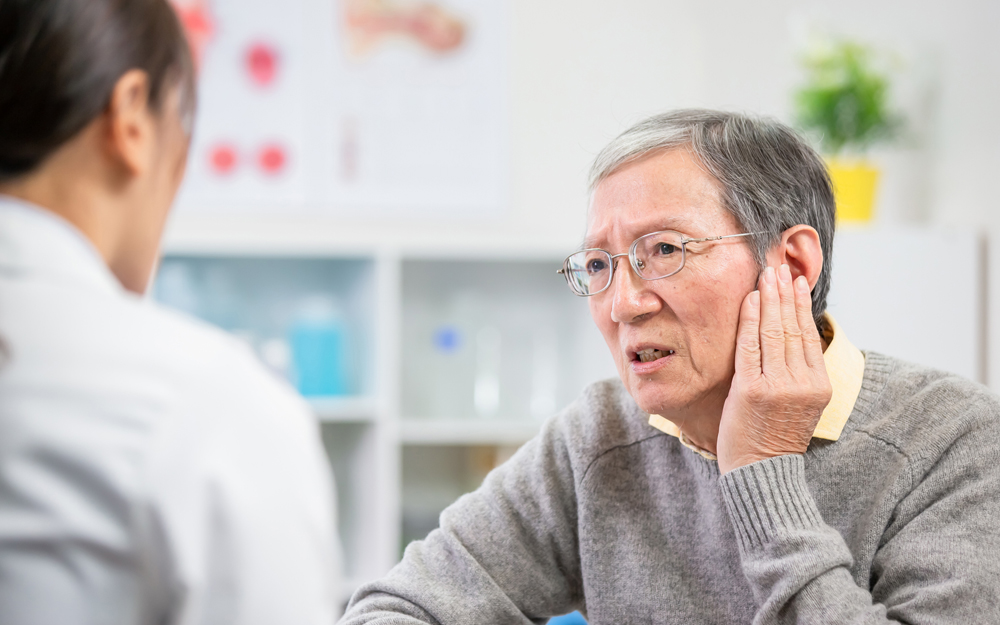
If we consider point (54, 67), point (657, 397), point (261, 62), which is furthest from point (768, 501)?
point (261, 62)

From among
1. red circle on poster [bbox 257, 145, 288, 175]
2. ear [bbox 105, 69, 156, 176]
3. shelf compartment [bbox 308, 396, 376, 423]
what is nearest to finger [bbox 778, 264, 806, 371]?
ear [bbox 105, 69, 156, 176]

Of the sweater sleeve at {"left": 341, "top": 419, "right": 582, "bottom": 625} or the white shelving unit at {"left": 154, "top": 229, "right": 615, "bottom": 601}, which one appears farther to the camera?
the white shelving unit at {"left": 154, "top": 229, "right": 615, "bottom": 601}

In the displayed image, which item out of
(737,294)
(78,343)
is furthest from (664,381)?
(78,343)

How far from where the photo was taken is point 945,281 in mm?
1976

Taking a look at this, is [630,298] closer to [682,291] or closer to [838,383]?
[682,291]

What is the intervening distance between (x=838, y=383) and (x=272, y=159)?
Answer: 192 centimetres

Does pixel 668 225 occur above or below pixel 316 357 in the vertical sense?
above

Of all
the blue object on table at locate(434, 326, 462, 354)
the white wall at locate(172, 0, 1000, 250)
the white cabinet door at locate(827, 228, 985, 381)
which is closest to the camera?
the white cabinet door at locate(827, 228, 985, 381)

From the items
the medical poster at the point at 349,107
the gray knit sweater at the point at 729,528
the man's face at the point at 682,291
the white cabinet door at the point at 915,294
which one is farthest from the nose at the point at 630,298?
the medical poster at the point at 349,107

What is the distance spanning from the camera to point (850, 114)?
7.04ft

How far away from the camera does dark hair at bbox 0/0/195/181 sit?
594 mm

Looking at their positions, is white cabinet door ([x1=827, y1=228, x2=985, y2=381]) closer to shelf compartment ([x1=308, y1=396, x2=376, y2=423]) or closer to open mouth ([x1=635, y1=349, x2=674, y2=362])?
open mouth ([x1=635, y1=349, x2=674, y2=362])

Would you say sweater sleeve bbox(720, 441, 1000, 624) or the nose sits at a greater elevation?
the nose

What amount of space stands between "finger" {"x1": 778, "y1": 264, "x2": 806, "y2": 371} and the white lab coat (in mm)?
663
